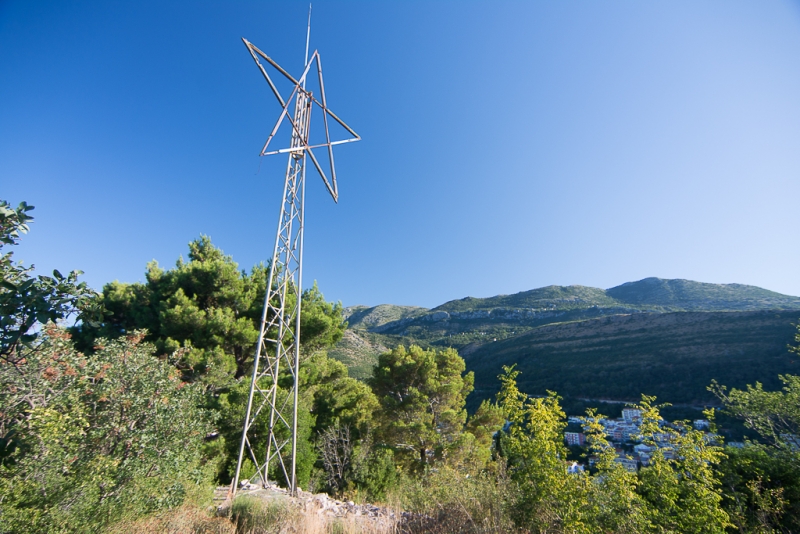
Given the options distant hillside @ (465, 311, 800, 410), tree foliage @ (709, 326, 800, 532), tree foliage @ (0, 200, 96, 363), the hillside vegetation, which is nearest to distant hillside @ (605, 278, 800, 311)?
distant hillside @ (465, 311, 800, 410)

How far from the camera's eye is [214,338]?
1023 cm

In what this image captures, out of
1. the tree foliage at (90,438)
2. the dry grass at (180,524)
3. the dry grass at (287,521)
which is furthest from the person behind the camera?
the dry grass at (287,521)

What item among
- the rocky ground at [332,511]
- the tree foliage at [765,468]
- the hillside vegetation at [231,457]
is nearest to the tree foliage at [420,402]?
the hillside vegetation at [231,457]

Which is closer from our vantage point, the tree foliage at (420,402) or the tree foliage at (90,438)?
the tree foliage at (90,438)

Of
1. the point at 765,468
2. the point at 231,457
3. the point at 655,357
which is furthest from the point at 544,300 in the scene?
the point at 231,457

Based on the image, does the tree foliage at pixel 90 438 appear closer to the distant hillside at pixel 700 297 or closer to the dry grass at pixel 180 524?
the dry grass at pixel 180 524

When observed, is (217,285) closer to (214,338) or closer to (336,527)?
(214,338)

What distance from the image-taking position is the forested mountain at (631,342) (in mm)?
31125

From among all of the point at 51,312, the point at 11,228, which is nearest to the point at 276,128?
the point at 11,228

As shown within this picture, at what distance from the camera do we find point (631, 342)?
4381 centimetres

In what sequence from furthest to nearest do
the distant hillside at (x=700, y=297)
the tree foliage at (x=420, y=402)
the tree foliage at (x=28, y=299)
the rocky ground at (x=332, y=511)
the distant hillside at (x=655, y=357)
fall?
the distant hillside at (x=700, y=297)
the distant hillside at (x=655, y=357)
the tree foliage at (x=420, y=402)
the rocky ground at (x=332, y=511)
the tree foliage at (x=28, y=299)

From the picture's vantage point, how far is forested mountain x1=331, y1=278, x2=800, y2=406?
31.1m

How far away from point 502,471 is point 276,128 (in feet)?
23.9

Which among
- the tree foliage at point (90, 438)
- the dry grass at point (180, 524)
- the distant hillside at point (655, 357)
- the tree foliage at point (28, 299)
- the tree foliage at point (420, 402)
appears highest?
the tree foliage at point (28, 299)
